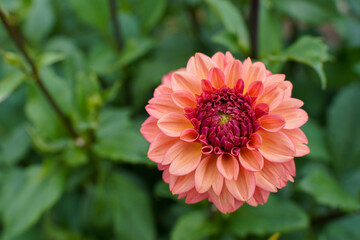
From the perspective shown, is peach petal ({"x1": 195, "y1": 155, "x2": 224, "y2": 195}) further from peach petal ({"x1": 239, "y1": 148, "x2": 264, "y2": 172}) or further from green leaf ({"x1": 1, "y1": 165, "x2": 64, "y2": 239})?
green leaf ({"x1": 1, "y1": 165, "x2": 64, "y2": 239})

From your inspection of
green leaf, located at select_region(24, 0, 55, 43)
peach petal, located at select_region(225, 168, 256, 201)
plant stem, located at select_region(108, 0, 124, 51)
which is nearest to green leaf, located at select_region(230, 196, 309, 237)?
peach petal, located at select_region(225, 168, 256, 201)

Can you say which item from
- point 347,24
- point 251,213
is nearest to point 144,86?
point 251,213

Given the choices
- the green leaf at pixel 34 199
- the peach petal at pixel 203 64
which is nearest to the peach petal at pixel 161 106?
the peach petal at pixel 203 64

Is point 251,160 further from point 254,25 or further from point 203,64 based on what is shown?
point 254,25

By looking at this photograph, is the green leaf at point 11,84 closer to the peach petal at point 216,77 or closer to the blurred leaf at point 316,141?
the peach petal at point 216,77

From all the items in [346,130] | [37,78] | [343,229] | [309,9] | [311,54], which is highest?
[37,78]

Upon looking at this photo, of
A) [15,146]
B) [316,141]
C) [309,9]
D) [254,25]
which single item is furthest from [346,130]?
[15,146]
